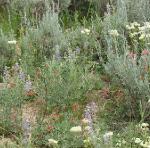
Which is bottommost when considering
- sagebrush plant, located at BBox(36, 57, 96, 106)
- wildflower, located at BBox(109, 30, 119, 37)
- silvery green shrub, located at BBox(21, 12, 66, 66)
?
sagebrush plant, located at BBox(36, 57, 96, 106)

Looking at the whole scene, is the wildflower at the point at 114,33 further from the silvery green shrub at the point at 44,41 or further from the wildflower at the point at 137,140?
the wildflower at the point at 137,140

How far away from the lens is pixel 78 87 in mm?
4895

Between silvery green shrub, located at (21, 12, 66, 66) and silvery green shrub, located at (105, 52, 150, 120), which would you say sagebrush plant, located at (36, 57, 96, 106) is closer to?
silvery green shrub, located at (105, 52, 150, 120)

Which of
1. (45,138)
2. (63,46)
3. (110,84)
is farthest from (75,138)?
(63,46)

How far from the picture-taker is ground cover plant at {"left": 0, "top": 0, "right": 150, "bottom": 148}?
416 cm

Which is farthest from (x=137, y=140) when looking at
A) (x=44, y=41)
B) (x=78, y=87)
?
(x=44, y=41)

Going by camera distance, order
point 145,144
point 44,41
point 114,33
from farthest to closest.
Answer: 1. point 44,41
2. point 114,33
3. point 145,144

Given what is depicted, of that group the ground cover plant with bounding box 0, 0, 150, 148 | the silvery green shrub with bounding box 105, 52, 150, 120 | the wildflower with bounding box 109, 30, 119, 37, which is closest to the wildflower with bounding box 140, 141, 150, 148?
the ground cover plant with bounding box 0, 0, 150, 148

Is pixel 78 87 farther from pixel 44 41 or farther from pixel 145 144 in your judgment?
pixel 145 144

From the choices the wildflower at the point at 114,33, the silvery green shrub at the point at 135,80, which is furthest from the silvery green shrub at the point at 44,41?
the silvery green shrub at the point at 135,80

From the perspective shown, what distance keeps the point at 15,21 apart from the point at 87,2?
4.04 ft

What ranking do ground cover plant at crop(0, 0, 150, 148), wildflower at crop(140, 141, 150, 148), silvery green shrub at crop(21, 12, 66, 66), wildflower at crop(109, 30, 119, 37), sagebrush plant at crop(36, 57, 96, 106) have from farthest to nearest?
silvery green shrub at crop(21, 12, 66, 66) → wildflower at crop(109, 30, 119, 37) → sagebrush plant at crop(36, 57, 96, 106) → ground cover plant at crop(0, 0, 150, 148) → wildflower at crop(140, 141, 150, 148)

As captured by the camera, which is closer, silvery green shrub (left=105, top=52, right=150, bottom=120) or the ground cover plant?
the ground cover plant

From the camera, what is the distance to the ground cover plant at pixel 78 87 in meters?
4.16
